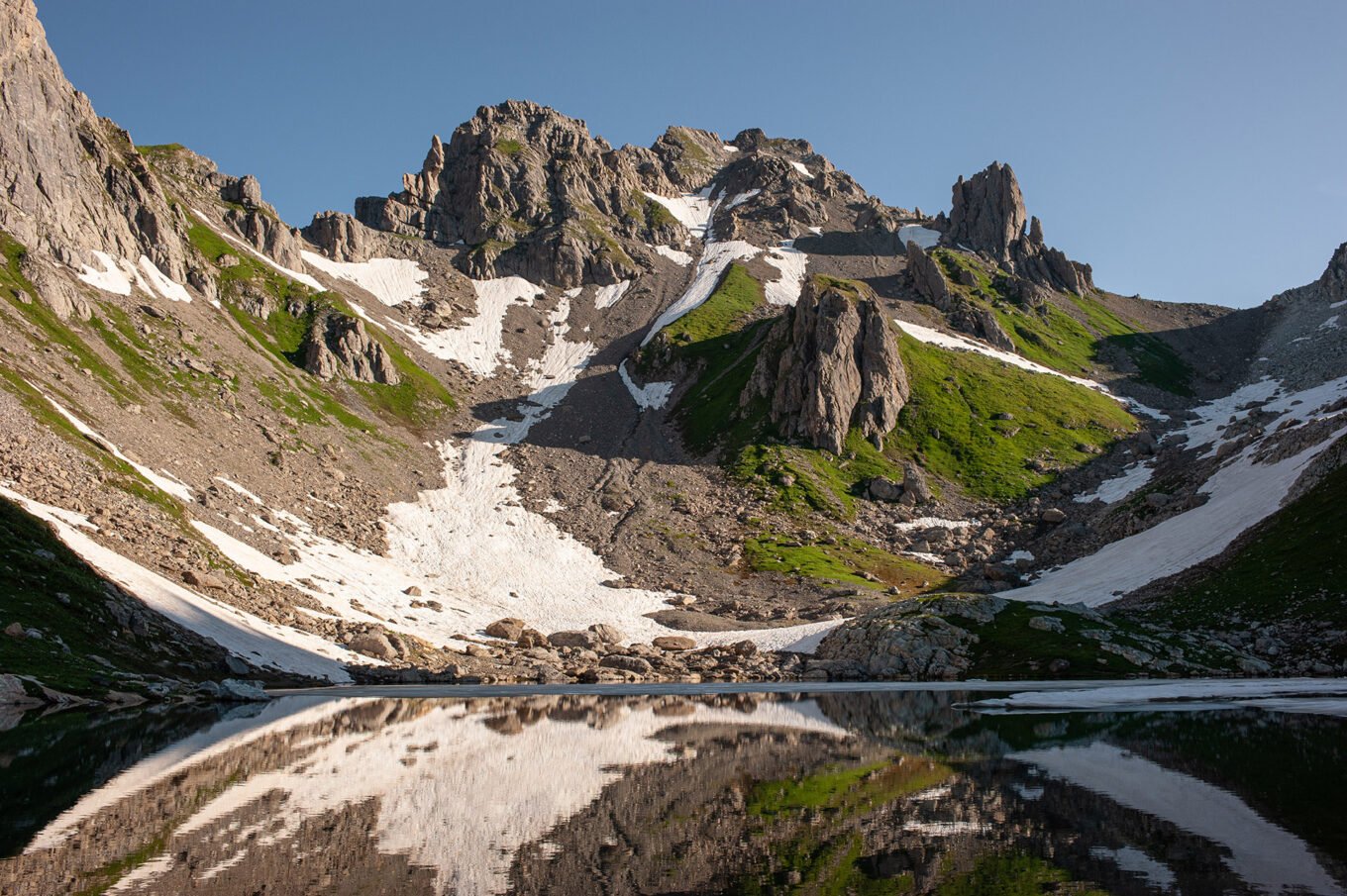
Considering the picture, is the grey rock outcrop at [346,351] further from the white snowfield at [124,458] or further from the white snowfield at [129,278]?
the white snowfield at [124,458]

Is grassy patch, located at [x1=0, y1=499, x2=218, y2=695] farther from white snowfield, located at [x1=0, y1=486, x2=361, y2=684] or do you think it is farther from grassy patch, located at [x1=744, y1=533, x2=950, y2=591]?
grassy patch, located at [x1=744, y1=533, x2=950, y2=591]

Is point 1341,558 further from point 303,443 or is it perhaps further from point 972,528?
point 303,443

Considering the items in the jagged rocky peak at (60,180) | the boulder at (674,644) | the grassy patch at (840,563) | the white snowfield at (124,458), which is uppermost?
the jagged rocky peak at (60,180)

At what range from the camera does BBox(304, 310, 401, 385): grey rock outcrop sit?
569ft

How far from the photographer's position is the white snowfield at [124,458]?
8850 cm

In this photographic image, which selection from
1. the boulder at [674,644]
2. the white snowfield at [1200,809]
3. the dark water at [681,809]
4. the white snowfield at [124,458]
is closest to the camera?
the white snowfield at [1200,809]

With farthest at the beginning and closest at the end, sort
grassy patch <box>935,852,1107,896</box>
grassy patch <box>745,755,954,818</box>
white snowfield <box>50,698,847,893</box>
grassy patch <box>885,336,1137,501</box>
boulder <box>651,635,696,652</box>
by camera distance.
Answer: grassy patch <box>885,336,1137,501</box> → boulder <box>651,635,696,652</box> → grassy patch <box>745,755,954,818</box> → white snowfield <box>50,698,847,893</box> → grassy patch <box>935,852,1107,896</box>

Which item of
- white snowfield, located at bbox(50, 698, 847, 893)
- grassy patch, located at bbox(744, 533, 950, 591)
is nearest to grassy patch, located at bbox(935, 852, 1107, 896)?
white snowfield, located at bbox(50, 698, 847, 893)

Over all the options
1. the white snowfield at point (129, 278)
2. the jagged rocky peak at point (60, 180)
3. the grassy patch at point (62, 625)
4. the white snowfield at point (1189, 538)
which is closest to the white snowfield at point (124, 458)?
the grassy patch at point (62, 625)

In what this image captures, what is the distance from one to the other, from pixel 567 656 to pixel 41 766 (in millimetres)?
67213

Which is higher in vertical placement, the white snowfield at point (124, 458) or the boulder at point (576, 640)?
the white snowfield at point (124, 458)

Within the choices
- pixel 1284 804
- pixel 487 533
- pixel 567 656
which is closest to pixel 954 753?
pixel 1284 804

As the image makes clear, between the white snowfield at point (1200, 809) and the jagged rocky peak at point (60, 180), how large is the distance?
13580 cm

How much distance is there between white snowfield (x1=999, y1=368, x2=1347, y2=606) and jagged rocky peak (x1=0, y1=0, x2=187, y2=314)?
141195 millimetres
